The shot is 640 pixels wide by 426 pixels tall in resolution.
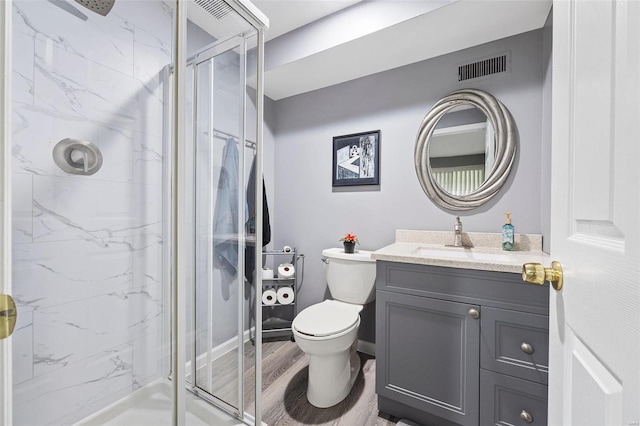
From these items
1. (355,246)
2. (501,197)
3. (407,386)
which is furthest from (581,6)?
(355,246)

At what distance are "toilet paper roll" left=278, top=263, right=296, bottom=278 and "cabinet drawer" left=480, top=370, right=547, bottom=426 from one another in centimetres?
146

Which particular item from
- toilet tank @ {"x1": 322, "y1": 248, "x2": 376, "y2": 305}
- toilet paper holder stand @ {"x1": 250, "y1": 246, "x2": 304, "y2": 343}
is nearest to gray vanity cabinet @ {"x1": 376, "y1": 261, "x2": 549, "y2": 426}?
toilet tank @ {"x1": 322, "y1": 248, "x2": 376, "y2": 305}

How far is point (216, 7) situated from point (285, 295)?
1.95m

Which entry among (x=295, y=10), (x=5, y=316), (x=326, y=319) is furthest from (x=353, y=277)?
(x=295, y=10)

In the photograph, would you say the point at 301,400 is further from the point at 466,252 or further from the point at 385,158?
the point at 385,158

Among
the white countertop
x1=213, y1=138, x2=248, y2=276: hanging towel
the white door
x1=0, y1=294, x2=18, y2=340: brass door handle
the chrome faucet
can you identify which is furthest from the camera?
the chrome faucet

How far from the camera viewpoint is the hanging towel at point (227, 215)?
3.56 feet

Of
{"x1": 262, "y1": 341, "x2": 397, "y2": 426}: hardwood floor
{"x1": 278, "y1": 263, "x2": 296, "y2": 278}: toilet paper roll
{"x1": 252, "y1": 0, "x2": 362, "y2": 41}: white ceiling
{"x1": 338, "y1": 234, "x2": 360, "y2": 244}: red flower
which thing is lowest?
{"x1": 262, "y1": 341, "x2": 397, "y2": 426}: hardwood floor

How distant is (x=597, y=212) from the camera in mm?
455

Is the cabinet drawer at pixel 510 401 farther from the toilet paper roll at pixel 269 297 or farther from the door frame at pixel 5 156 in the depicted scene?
the door frame at pixel 5 156

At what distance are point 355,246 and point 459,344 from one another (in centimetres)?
104

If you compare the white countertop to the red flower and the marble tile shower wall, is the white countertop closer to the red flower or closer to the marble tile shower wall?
the red flower

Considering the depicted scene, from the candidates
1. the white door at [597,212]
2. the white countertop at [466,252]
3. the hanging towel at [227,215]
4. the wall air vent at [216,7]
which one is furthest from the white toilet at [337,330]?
the wall air vent at [216,7]

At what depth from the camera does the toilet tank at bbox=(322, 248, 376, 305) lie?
1894 millimetres
